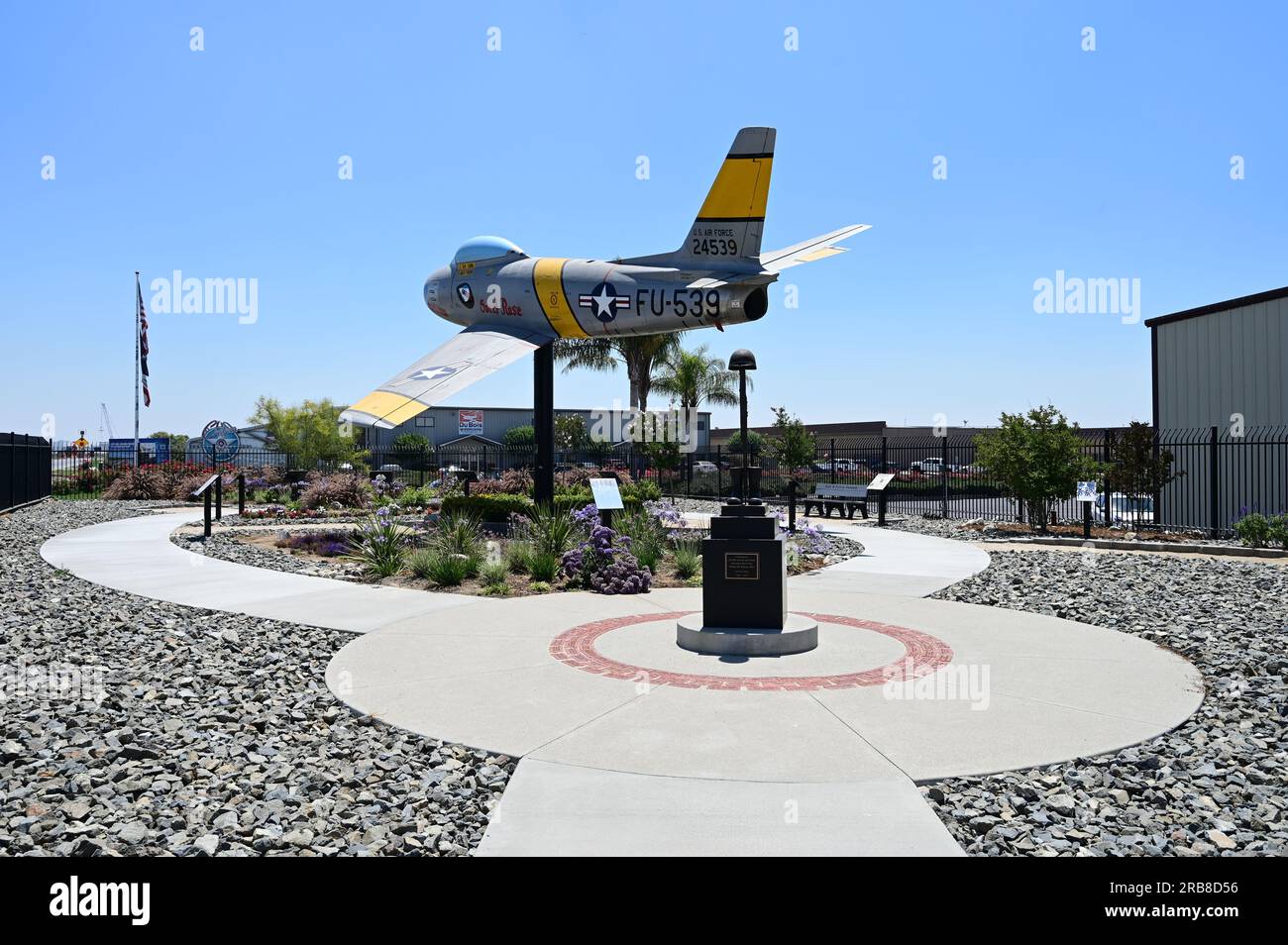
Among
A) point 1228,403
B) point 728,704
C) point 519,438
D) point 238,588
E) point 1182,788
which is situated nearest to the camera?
point 1182,788

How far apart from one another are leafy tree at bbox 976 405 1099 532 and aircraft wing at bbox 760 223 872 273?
261 inches

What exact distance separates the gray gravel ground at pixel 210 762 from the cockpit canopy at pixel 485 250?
12170 millimetres

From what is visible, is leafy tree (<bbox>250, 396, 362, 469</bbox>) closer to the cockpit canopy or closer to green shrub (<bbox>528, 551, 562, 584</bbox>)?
the cockpit canopy

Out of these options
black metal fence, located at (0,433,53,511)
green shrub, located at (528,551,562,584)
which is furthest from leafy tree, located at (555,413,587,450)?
green shrub, located at (528,551,562,584)

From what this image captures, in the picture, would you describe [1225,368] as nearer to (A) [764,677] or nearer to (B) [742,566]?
(B) [742,566]

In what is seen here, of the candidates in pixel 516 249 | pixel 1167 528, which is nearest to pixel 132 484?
pixel 516 249

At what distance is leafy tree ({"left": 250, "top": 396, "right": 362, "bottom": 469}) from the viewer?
3553 cm

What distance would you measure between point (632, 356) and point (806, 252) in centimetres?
2417

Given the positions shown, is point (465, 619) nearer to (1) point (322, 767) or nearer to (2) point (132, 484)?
(1) point (322, 767)

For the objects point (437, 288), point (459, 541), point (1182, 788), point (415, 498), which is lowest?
point (1182, 788)

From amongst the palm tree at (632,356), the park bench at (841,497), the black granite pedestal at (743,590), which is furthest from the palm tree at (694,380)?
the black granite pedestal at (743,590)

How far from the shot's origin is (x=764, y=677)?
6707 millimetres

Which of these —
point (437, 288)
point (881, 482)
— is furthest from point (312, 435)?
point (881, 482)
